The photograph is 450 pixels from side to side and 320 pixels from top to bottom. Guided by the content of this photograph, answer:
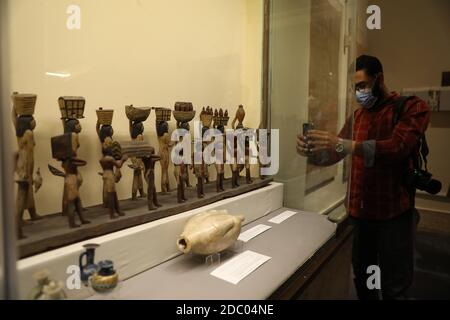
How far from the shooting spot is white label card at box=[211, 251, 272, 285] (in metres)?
0.95

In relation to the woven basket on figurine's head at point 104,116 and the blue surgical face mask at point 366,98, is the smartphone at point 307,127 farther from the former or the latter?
the woven basket on figurine's head at point 104,116

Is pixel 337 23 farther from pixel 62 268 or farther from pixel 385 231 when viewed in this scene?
pixel 62 268

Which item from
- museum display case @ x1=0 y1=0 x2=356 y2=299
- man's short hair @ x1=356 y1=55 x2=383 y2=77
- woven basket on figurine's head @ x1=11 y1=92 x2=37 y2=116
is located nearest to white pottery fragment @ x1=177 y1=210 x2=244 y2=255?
museum display case @ x1=0 y1=0 x2=356 y2=299

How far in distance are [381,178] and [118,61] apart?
4.07ft

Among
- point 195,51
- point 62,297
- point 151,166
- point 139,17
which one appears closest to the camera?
point 62,297

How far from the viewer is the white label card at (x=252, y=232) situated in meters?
1.29

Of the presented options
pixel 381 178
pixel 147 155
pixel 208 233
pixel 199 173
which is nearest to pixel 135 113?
pixel 147 155

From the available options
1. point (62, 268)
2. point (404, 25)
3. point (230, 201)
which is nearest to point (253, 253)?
point (230, 201)

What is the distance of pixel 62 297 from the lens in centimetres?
71

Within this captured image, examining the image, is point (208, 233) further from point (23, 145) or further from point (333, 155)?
point (333, 155)

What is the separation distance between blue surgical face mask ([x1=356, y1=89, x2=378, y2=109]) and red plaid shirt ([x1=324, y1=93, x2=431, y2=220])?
31 millimetres

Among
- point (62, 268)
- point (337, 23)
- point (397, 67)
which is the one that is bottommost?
point (62, 268)

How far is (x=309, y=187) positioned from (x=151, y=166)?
110cm

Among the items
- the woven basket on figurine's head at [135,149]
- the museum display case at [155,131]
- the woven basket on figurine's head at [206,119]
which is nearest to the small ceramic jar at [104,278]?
the museum display case at [155,131]
